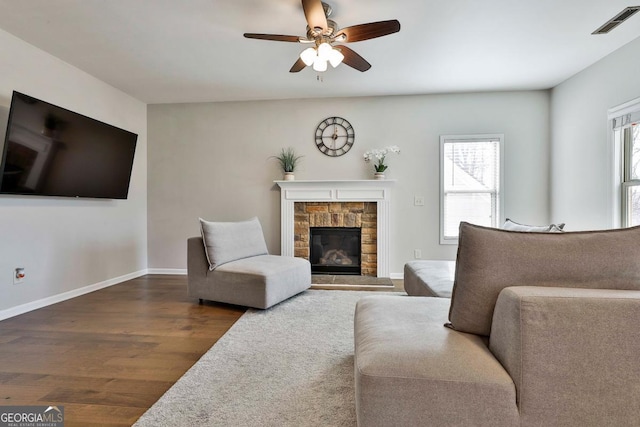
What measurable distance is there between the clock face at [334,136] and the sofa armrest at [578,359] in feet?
12.6

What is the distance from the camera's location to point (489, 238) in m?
1.25

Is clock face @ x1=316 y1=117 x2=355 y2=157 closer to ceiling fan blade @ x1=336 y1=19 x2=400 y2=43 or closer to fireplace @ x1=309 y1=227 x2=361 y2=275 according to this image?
fireplace @ x1=309 y1=227 x2=361 y2=275

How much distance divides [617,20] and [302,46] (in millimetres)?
2641

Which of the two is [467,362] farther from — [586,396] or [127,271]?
[127,271]

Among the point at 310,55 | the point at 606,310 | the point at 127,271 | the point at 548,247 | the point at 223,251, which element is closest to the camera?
the point at 606,310

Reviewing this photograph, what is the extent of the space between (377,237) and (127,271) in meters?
3.46

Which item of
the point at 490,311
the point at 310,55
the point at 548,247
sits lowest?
the point at 490,311

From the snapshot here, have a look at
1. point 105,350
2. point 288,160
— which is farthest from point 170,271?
point 105,350

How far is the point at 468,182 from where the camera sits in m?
4.54

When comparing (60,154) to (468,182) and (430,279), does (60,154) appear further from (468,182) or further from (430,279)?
(468,182)

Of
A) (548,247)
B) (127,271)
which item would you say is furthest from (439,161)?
(127,271)

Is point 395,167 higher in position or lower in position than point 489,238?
higher

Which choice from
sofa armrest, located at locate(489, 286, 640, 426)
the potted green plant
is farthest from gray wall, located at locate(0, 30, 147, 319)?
sofa armrest, located at locate(489, 286, 640, 426)

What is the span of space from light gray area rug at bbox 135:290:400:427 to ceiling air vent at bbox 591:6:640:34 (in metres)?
3.27
